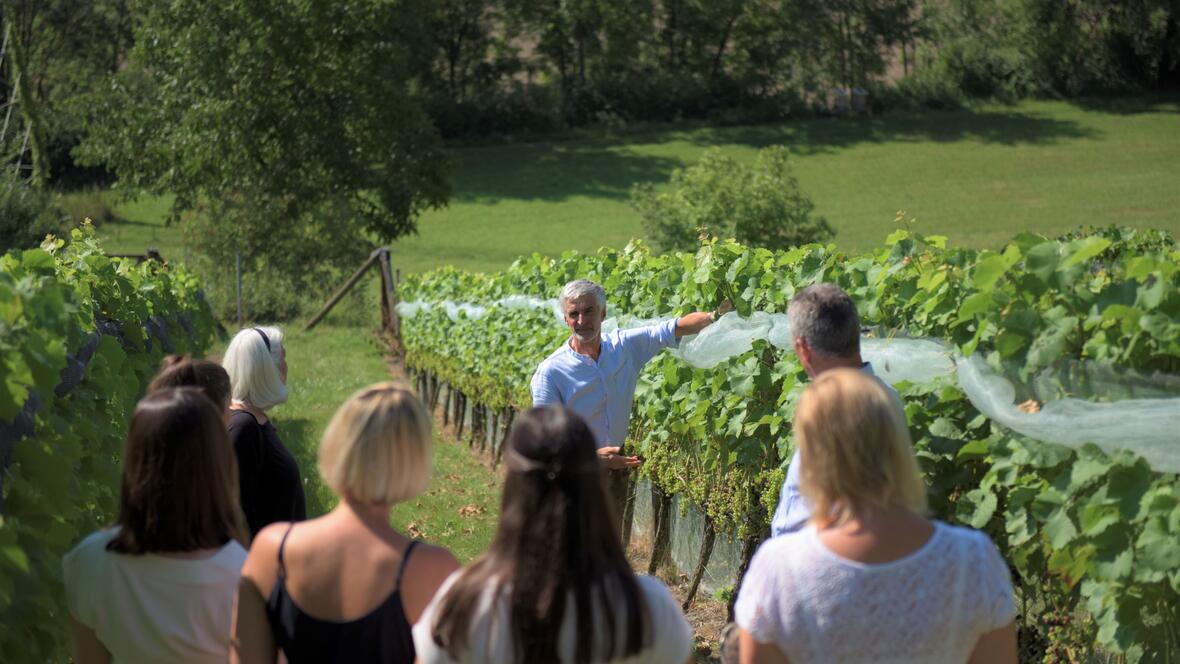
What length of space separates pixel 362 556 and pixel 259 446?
2017 millimetres

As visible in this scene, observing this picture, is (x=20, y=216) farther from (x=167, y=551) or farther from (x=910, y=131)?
(x=910, y=131)

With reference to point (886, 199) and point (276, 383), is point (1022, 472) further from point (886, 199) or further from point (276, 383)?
point (886, 199)

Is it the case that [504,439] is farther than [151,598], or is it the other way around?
[504,439]

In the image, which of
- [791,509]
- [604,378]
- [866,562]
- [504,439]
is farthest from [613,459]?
[504,439]

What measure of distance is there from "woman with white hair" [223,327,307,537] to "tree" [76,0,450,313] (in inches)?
1251

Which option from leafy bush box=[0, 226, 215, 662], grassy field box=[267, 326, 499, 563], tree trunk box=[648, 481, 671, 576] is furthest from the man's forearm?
grassy field box=[267, 326, 499, 563]

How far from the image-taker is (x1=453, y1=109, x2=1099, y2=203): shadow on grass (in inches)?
2079

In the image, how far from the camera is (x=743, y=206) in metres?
34.0

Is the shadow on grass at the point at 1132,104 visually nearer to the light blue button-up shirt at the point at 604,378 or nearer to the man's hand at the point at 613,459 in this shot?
the light blue button-up shirt at the point at 604,378

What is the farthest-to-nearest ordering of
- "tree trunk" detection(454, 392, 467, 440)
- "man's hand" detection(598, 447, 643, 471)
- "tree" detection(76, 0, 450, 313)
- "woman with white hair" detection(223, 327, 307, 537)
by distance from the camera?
"tree" detection(76, 0, 450, 313) < "tree trunk" detection(454, 392, 467, 440) < "man's hand" detection(598, 447, 643, 471) < "woman with white hair" detection(223, 327, 307, 537)

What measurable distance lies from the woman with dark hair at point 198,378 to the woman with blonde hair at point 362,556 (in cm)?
118

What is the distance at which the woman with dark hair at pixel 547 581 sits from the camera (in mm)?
2719

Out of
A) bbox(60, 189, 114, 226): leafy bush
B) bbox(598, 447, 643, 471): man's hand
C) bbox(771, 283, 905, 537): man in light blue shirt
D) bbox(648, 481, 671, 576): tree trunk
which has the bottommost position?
bbox(60, 189, 114, 226): leafy bush

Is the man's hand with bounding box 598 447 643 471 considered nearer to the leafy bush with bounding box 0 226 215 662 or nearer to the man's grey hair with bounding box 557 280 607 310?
the man's grey hair with bounding box 557 280 607 310
